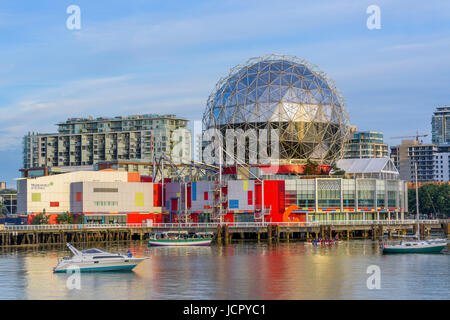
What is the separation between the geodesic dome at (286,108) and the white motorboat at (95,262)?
6336cm

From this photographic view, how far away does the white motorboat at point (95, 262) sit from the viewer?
7481 cm

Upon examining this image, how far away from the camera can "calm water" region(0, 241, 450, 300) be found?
61.0 metres

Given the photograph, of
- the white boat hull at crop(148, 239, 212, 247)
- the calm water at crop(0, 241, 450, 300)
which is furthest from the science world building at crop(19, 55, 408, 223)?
the calm water at crop(0, 241, 450, 300)

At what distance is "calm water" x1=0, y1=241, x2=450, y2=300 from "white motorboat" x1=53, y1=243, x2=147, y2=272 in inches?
43.6

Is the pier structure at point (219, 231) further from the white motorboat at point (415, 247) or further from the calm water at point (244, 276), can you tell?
the white motorboat at point (415, 247)

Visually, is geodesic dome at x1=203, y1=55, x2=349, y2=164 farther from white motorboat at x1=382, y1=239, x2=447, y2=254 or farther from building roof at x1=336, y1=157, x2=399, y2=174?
white motorboat at x1=382, y1=239, x2=447, y2=254

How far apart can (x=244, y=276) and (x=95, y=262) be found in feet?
49.1

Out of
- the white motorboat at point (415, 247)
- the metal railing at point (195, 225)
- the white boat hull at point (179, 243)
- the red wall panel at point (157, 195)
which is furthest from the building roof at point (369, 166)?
the white motorboat at point (415, 247)

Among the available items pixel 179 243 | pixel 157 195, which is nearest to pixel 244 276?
pixel 179 243
